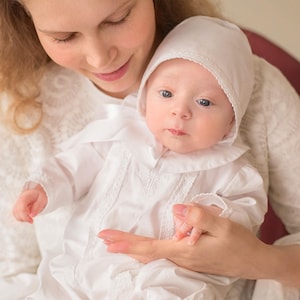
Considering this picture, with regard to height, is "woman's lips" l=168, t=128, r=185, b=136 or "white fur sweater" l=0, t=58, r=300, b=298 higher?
"woman's lips" l=168, t=128, r=185, b=136

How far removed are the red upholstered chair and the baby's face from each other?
416 mm

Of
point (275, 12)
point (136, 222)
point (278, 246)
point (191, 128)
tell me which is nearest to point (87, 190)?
point (136, 222)

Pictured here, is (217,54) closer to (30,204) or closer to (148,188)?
(148,188)

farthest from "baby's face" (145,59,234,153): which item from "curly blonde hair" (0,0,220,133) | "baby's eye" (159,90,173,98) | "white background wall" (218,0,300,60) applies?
"white background wall" (218,0,300,60)

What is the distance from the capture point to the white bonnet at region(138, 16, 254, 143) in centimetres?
126

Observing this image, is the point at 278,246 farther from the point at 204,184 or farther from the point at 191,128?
the point at 191,128

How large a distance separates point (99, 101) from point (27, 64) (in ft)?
0.55

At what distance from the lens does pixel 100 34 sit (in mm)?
1245

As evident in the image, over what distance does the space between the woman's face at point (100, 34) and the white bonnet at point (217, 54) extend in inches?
1.9

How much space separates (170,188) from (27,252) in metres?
0.43

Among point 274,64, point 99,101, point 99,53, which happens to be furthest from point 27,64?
point 274,64

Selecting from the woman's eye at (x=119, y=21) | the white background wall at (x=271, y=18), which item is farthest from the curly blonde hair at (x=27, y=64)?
the white background wall at (x=271, y=18)

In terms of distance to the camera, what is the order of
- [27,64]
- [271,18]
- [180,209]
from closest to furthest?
[180,209] < [27,64] < [271,18]

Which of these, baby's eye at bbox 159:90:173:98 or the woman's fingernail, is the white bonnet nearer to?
baby's eye at bbox 159:90:173:98
